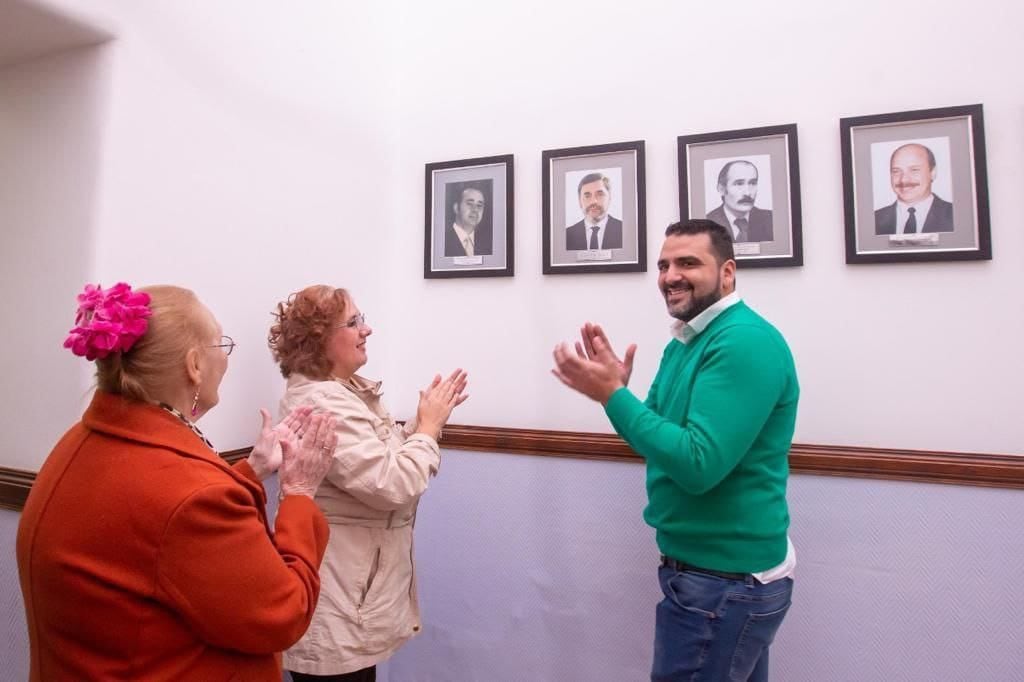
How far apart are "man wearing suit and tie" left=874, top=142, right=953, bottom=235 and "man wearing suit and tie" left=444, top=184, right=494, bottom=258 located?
1.21 metres

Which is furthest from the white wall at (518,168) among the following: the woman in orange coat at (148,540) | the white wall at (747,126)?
the woman in orange coat at (148,540)

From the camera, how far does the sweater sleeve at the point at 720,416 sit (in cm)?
122

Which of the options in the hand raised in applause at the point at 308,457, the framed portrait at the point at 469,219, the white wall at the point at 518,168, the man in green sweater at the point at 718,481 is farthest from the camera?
the framed portrait at the point at 469,219

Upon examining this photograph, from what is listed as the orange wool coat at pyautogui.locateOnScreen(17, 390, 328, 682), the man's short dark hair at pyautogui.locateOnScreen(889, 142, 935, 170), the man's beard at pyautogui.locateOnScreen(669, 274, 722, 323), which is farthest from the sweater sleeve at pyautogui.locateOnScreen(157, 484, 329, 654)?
the man's short dark hair at pyautogui.locateOnScreen(889, 142, 935, 170)

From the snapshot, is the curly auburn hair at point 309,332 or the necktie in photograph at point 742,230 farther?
the necktie in photograph at point 742,230

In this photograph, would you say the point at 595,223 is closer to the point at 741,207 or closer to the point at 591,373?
the point at 741,207

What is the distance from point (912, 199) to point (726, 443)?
1065 mm

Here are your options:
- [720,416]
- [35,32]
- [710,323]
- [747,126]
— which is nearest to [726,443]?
[720,416]

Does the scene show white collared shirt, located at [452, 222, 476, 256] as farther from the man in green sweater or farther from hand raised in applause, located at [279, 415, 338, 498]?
hand raised in applause, located at [279, 415, 338, 498]

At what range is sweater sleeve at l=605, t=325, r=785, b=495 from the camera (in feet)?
4.01

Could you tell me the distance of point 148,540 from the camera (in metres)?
0.85

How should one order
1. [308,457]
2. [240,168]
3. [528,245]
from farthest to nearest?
1. [528,245]
2. [240,168]
3. [308,457]

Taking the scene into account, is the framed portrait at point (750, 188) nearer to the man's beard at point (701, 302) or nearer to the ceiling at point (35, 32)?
the man's beard at point (701, 302)

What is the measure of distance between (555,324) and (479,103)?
0.86 m
